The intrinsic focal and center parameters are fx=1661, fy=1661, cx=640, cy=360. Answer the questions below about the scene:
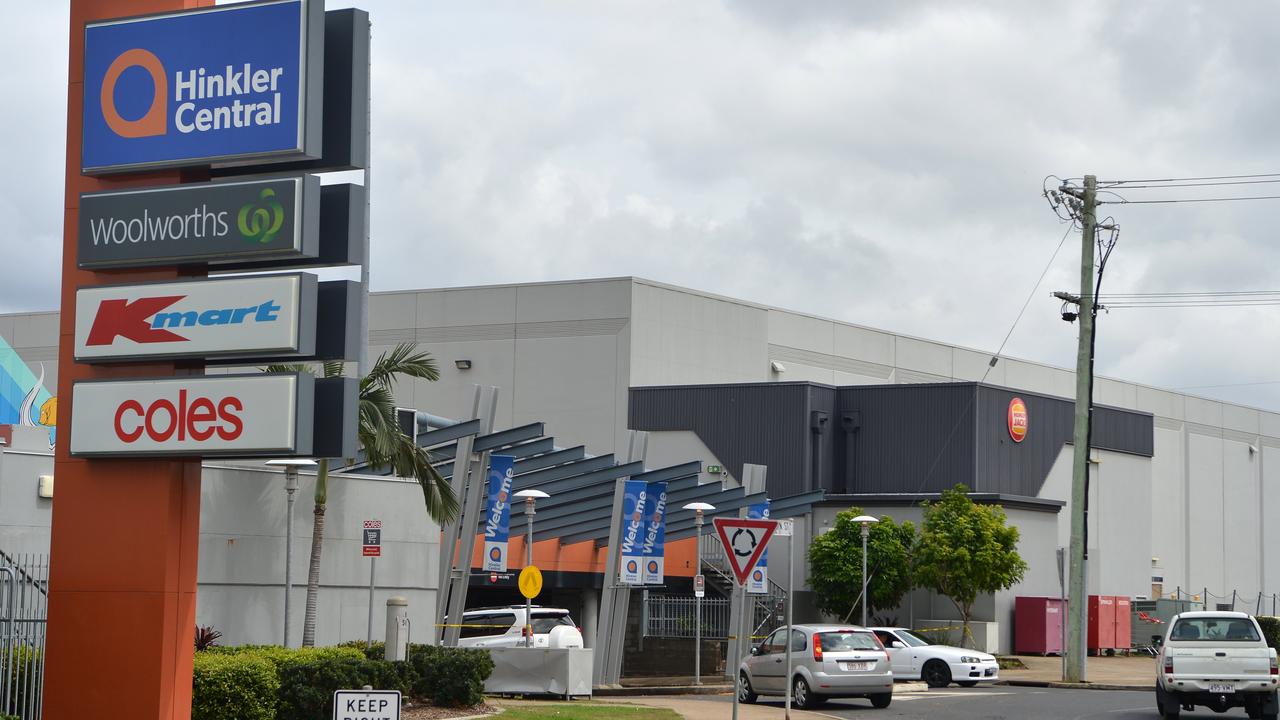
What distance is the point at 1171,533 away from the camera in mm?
72000

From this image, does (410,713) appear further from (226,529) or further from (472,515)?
(472,515)

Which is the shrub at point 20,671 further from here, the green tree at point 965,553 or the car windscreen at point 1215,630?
the green tree at point 965,553

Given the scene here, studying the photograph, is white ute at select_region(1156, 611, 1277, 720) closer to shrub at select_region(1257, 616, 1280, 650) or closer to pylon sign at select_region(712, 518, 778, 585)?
pylon sign at select_region(712, 518, 778, 585)

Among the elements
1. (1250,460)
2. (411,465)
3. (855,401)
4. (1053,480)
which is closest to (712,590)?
(855,401)

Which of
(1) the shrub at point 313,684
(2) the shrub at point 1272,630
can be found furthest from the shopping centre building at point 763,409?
(1) the shrub at point 313,684

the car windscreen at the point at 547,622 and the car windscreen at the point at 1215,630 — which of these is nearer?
the car windscreen at the point at 1215,630

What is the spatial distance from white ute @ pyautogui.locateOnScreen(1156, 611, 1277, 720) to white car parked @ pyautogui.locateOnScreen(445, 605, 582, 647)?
1240cm

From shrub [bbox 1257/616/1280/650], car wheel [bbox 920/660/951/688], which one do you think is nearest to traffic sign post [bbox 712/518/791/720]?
car wheel [bbox 920/660/951/688]

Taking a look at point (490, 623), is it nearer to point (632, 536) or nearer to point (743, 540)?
point (632, 536)

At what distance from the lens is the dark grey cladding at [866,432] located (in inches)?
2018

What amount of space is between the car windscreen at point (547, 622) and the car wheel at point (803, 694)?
892 cm

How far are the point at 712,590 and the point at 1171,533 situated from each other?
31181 millimetres

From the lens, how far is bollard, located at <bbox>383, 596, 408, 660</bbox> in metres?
22.4

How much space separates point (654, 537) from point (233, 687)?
17.6m
